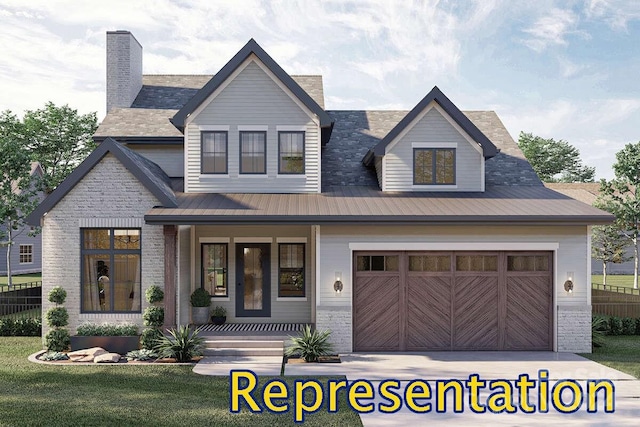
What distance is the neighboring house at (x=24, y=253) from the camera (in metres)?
41.4

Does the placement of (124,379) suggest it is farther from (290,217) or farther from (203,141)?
(203,141)

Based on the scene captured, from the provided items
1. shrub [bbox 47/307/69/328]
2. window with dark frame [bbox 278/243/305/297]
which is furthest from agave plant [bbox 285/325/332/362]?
shrub [bbox 47/307/69/328]

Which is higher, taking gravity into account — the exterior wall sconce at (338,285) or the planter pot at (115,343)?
the exterior wall sconce at (338,285)

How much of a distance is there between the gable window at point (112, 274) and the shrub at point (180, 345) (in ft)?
5.33

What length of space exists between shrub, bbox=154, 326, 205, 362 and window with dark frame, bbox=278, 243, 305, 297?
157 inches

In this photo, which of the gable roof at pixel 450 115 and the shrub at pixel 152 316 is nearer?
the shrub at pixel 152 316

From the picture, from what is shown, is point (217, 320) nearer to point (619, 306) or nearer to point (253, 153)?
point (253, 153)

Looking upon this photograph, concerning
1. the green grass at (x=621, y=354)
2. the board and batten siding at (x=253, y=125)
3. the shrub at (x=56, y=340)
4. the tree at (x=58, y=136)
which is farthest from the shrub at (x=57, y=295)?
the tree at (x=58, y=136)

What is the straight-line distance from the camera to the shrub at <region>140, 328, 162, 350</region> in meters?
14.3

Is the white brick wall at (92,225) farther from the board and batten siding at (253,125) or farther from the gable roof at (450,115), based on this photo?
the gable roof at (450,115)

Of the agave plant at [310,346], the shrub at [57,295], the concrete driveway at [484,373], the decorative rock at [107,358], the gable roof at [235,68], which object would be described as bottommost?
the concrete driveway at [484,373]

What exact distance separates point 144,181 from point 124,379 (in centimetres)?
558

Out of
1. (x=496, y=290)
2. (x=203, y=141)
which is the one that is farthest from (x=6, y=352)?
(x=496, y=290)

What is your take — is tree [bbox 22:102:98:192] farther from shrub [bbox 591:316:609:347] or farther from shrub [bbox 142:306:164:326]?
shrub [bbox 591:316:609:347]
